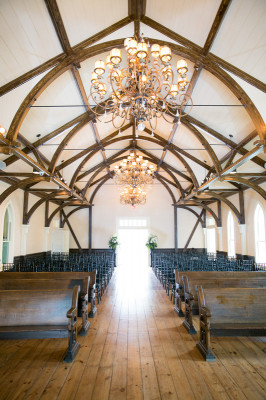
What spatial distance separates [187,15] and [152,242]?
46.0 ft

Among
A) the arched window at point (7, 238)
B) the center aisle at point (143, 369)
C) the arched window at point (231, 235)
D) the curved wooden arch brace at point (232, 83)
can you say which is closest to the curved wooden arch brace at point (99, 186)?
the arched window at point (7, 238)

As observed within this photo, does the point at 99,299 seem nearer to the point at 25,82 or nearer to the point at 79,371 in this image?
the point at 79,371

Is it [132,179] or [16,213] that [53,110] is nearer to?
[132,179]

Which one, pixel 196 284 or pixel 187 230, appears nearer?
pixel 196 284

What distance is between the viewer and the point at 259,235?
1141cm

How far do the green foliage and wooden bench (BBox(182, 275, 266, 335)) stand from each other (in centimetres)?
1163

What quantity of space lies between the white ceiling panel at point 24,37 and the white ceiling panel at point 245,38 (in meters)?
3.77

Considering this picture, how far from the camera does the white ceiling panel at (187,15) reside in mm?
5338

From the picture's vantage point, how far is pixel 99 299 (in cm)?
752

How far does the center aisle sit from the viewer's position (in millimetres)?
2979

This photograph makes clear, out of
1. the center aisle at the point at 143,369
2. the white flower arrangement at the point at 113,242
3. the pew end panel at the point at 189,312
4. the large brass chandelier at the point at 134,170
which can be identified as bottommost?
the center aisle at the point at 143,369

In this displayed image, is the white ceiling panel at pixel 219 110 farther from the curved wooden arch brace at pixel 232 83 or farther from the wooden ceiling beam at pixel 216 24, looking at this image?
the wooden ceiling beam at pixel 216 24

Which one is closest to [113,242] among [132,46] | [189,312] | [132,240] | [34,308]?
[132,240]

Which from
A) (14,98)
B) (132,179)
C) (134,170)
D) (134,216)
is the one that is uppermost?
(14,98)
